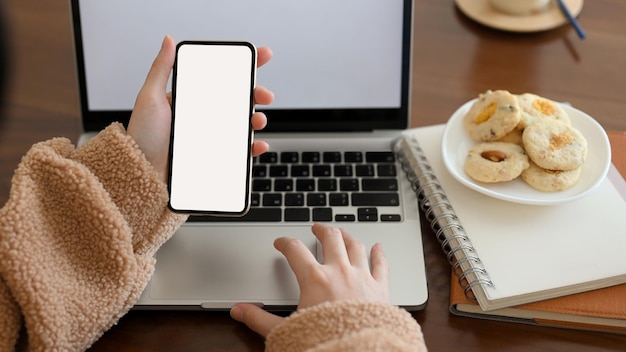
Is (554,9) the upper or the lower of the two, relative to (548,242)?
upper

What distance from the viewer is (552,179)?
70cm

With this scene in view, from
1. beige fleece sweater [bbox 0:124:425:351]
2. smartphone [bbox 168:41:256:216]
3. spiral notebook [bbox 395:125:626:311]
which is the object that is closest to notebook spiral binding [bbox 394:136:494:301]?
spiral notebook [bbox 395:125:626:311]

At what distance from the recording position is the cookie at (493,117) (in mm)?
727

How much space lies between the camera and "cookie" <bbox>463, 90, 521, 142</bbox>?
73 centimetres

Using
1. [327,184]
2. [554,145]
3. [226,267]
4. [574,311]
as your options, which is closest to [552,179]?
[554,145]

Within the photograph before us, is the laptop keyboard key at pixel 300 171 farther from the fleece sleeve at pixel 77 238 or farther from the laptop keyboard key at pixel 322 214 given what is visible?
the fleece sleeve at pixel 77 238

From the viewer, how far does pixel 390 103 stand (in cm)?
81

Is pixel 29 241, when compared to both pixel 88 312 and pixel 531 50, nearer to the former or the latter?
pixel 88 312

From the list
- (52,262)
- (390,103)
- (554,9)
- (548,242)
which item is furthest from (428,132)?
(52,262)

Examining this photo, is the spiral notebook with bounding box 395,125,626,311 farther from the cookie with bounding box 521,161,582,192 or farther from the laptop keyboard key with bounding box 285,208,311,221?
the laptop keyboard key with bounding box 285,208,311,221

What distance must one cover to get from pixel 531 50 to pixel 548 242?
1.26 feet

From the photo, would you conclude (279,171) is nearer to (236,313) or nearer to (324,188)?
(324,188)

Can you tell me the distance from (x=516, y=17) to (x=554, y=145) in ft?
1.16

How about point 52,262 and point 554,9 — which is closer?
point 52,262
